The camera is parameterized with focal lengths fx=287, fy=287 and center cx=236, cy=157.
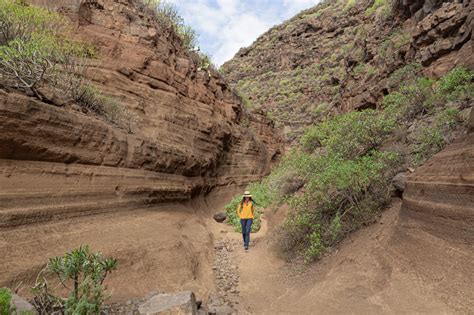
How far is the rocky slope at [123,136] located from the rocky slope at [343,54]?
8.21 m

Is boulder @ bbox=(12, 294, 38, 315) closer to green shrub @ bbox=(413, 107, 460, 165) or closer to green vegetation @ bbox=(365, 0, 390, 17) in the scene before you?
green shrub @ bbox=(413, 107, 460, 165)

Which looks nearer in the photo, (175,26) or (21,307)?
(21,307)

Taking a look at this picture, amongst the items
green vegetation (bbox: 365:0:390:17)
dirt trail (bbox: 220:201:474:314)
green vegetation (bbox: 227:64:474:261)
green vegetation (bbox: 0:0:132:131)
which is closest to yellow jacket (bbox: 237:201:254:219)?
green vegetation (bbox: 227:64:474:261)

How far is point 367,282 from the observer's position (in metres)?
4.31

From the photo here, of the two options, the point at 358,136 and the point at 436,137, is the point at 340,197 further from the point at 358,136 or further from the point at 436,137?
the point at 358,136

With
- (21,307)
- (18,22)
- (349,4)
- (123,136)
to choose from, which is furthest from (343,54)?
(21,307)

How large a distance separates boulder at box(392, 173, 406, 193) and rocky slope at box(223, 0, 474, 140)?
5.32 meters

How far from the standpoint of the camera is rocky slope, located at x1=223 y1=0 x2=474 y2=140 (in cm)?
1071

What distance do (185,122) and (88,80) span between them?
3978mm

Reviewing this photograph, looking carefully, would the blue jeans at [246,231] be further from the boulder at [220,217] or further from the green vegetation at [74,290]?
the green vegetation at [74,290]

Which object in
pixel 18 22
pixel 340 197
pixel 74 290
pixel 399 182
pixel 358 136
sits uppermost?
pixel 18 22

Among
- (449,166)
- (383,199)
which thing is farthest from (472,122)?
(383,199)

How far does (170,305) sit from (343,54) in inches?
1543

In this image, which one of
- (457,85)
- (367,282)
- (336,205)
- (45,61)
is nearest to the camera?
(367,282)
